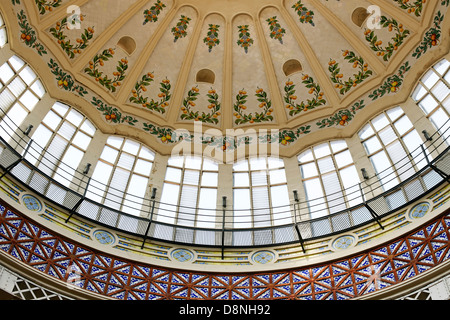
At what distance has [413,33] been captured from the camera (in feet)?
60.0

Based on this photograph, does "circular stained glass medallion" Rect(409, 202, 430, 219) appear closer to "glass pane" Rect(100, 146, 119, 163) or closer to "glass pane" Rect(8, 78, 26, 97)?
"glass pane" Rect(100, 146, 119, 163)

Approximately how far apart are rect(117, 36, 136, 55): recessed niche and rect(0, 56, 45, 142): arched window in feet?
12.7

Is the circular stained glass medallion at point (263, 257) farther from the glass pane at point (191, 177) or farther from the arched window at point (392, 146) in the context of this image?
the arched window at point (392, 146)

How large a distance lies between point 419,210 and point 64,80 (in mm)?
13165

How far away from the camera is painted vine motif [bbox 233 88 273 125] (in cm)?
2069

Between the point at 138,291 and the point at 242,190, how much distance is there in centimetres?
591

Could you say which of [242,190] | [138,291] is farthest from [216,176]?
[138,291]

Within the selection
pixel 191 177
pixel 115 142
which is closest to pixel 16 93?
pixel 115 142

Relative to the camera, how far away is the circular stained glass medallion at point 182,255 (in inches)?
605

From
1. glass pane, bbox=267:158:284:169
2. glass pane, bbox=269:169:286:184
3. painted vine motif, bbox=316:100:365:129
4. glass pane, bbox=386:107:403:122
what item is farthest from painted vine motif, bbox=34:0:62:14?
glass pane, bbox=386:107:403:122

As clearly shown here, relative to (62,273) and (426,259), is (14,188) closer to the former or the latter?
(62,273)

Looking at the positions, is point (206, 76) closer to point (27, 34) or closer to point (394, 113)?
point (27, 34)

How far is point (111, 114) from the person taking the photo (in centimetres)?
1945

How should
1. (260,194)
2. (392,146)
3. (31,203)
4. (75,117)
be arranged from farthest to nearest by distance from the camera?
1. (75,117)
2. (260,194)
3. (392,146)
4. (31,203)
